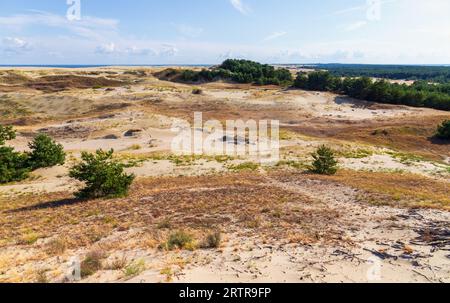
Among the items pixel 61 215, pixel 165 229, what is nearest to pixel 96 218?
pixel 61 215

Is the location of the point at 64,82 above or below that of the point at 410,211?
above

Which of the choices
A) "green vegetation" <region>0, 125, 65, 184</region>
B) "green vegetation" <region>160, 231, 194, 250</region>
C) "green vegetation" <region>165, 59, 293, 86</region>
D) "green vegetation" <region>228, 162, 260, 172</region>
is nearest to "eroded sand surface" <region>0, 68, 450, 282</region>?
"green vegetation" <region>228, 162, 260, 172</region>

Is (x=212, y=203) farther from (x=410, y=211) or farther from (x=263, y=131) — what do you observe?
(x=263, y=131)

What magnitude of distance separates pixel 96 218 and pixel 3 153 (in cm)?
1701

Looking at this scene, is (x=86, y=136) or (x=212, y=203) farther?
(x=86, y=136)

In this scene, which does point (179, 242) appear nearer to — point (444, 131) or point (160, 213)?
point (160, 213)

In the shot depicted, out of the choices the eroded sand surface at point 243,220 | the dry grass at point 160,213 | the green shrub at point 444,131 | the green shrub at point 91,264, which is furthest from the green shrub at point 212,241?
the green shrub at point 444,131

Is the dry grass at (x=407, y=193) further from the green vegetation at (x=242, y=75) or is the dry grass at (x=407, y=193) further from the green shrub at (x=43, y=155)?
the green vegetation at (x=242, y=75)

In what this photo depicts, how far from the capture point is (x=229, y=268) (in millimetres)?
8281

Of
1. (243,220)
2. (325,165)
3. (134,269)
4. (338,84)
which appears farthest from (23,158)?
(338,84)

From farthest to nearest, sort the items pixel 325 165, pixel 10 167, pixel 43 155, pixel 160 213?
pixel 43 155, pixel 10 167, pixel 325 165, pixel 160 213

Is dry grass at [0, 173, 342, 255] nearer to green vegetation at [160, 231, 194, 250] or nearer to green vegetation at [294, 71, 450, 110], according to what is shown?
green vegetation at [160, 231, 194, 250]

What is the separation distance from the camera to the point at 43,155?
28.7 meters

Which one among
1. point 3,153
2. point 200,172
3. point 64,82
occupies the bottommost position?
point 200,172
